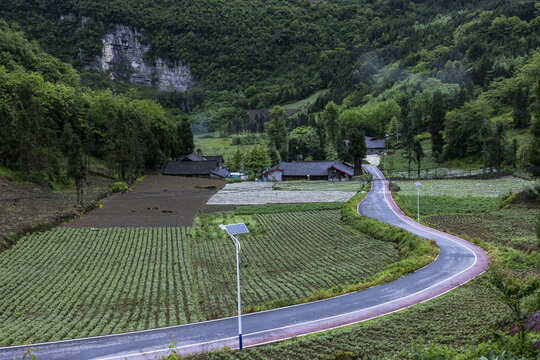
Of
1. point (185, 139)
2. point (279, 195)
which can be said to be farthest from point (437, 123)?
point (185, 139)

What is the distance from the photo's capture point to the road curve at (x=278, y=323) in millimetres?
16016

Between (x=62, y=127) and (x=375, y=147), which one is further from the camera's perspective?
(x=375, y=147)

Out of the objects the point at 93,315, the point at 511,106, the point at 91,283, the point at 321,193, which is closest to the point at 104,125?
the point at 321,193

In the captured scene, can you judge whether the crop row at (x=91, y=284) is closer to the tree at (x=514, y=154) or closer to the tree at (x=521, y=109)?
the tree at (x=514, y=154)

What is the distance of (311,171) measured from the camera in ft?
287

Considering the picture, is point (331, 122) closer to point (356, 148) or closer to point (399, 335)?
point (356, 148)

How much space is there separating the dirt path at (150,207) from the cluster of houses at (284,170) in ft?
68.1

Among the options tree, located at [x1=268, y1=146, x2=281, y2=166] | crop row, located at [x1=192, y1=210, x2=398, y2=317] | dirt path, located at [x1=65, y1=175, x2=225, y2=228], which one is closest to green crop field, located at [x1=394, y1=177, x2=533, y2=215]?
crop row, located at [x1=192, y1=210, x2=398, y2=317]

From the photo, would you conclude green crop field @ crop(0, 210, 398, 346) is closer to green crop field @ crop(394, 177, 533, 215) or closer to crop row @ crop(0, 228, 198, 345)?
crop row @ crop(0, 228, 198, 345)

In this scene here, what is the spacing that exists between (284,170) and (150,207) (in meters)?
42.9

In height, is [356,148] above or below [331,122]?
below

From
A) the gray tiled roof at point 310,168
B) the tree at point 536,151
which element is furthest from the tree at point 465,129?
the tree at point 536,151

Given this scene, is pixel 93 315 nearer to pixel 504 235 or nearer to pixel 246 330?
pixel 246 330

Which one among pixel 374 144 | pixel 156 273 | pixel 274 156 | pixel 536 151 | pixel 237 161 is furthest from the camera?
pixel 374 144
